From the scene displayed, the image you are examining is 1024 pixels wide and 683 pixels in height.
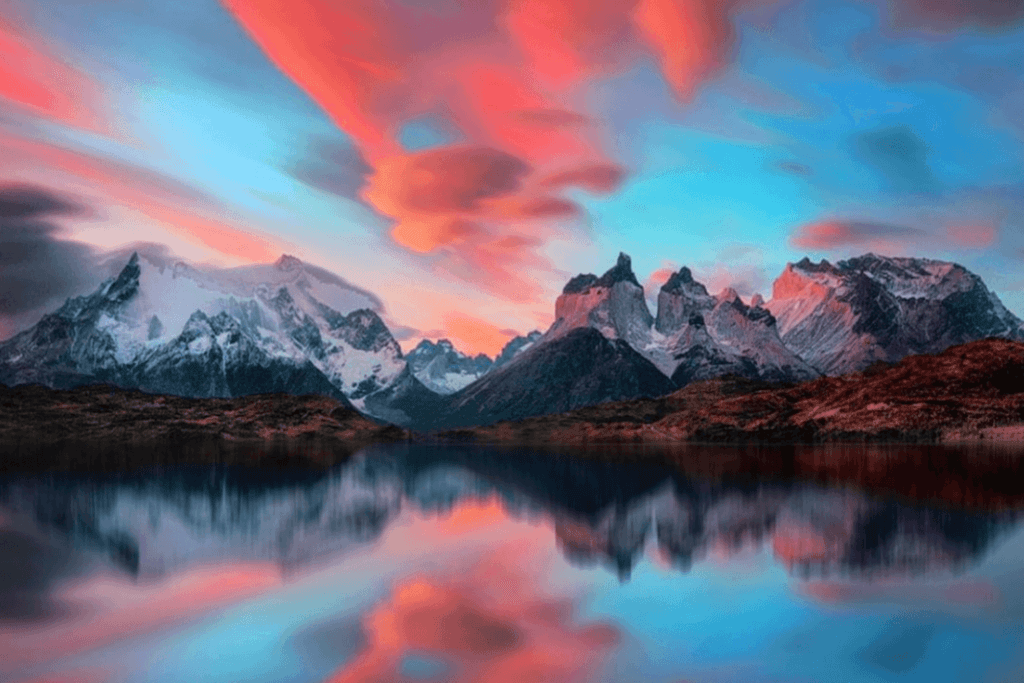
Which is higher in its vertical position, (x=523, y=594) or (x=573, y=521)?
(x=523, y=594)

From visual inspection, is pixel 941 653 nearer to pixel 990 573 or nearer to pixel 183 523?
pixel 990 573

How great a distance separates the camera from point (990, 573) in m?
74.6

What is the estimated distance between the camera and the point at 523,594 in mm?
68812

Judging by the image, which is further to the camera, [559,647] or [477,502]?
[477,502]

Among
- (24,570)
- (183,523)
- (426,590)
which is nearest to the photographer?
(426,590)

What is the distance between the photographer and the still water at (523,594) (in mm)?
49219

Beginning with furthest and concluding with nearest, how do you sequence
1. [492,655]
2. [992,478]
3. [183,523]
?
[992,478] → [183,523] → [492,655]

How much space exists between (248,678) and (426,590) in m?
26.0

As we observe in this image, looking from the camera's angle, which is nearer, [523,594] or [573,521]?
[523,594]

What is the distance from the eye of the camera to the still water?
4922cm

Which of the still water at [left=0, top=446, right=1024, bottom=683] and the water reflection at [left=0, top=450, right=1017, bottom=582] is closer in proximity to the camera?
the still water at [left=0, top=446, right=1024, bottom=683]

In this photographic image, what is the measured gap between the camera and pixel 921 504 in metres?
127

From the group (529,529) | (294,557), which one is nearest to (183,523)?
(294,557)

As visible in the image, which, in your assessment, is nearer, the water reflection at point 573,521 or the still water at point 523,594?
the still water at point 523,594
